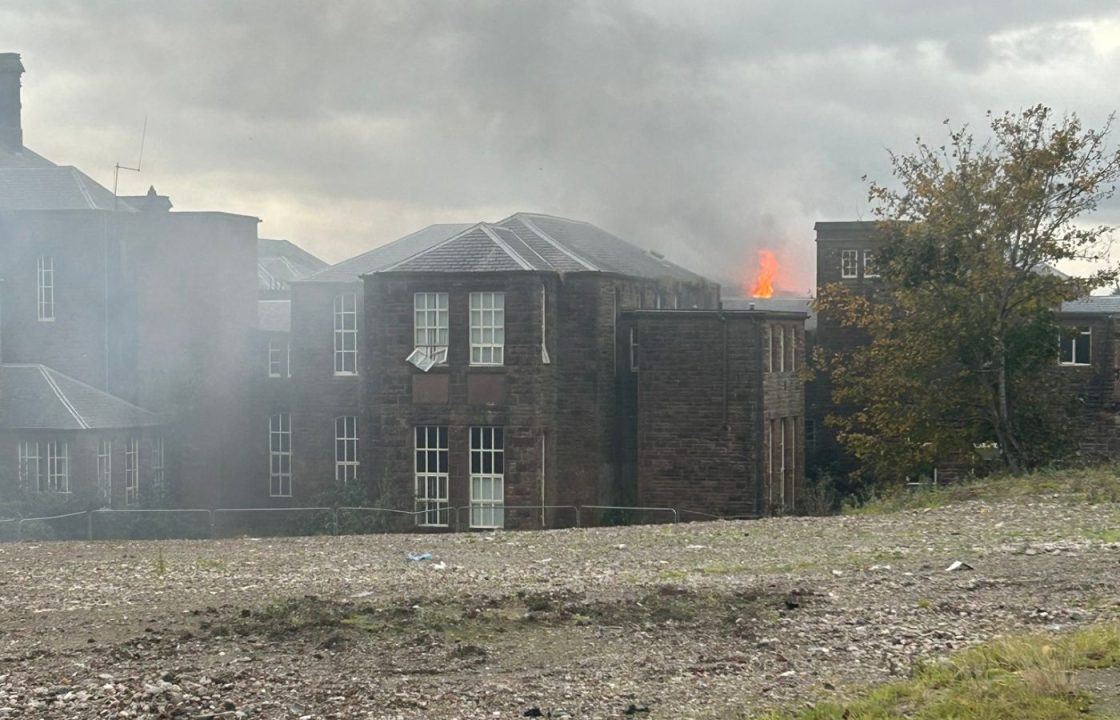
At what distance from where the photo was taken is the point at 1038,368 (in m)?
28.3

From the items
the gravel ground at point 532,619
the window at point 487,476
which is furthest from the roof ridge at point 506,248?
the gravel ground at point 532,619

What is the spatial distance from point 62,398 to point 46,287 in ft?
19.4

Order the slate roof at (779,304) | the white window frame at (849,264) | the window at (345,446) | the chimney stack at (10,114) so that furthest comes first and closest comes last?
1. the slate roof at (779,304)
2. the chimney stack at (10,114)
3. the white window frame at (849,264)
4. the window at (345,446)

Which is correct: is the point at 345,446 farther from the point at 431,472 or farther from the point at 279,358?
the point at 431,472

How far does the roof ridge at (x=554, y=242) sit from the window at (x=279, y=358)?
372 inches

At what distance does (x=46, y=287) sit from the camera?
41750 millimetres

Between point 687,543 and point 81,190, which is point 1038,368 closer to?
point 687,543

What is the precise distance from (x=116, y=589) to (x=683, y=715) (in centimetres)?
811

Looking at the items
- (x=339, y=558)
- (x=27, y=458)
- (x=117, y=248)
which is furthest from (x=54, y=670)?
(x=117, y=248)

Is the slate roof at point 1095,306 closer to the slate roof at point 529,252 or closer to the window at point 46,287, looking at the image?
the slate roof at point 529,252

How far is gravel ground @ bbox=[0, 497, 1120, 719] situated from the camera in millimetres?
10453

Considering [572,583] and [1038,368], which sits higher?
[1038,368]

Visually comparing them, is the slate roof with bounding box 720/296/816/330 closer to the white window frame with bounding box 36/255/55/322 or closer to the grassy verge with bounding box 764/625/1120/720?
the white window frame with bounding box 36/255/55/322

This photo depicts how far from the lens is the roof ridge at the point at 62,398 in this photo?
119 ft
